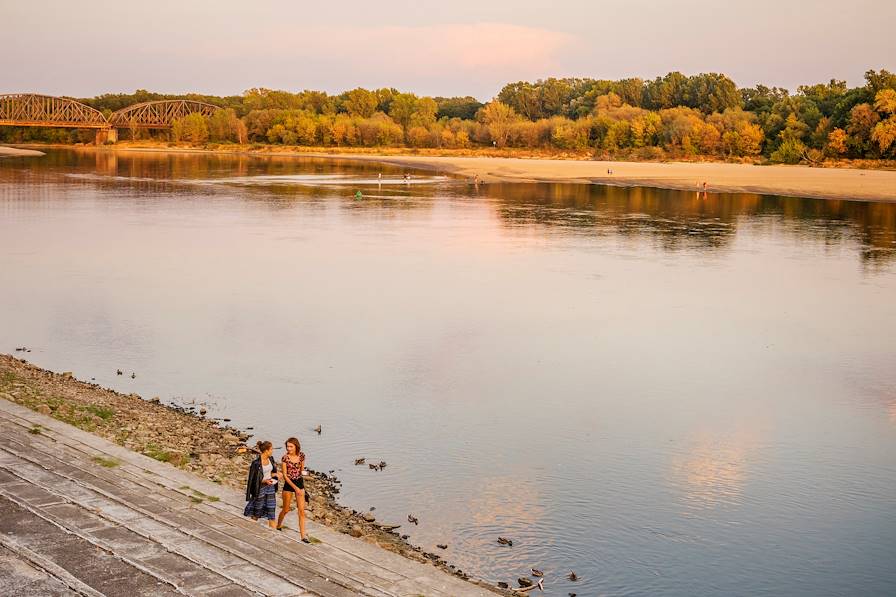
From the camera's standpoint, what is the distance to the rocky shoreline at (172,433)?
1264 centimetres

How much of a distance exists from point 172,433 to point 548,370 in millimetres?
9577

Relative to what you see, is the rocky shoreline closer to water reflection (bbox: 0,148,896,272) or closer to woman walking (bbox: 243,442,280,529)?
woman walking (bbox: 243,442,280,529)

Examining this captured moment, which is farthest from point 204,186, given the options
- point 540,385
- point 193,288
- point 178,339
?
point 540,385

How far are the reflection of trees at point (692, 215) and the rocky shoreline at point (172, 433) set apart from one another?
102ft

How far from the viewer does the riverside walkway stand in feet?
31.2

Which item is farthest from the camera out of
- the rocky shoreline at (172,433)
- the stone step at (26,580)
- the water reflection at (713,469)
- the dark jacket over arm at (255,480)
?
the water reflection at (713,469)

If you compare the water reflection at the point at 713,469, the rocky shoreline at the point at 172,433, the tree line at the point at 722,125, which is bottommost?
the water reflection at the point at 713,469

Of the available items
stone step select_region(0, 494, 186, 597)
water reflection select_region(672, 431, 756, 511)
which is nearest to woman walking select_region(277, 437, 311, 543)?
stone step select_region(0, 494, 186, 597)

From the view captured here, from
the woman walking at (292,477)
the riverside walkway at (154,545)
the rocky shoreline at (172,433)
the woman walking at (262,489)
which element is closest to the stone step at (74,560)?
the riverside walkway at (154,545)

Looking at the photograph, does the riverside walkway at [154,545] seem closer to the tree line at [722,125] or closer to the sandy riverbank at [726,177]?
the sandy riverbank at [726,177]

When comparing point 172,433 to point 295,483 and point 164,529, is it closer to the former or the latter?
point 295,483

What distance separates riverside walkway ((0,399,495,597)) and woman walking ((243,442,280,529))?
0.53 feet

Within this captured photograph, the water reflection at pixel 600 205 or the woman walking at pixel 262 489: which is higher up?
the water reflection at pixel 600 205

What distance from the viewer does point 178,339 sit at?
24.3 metres
